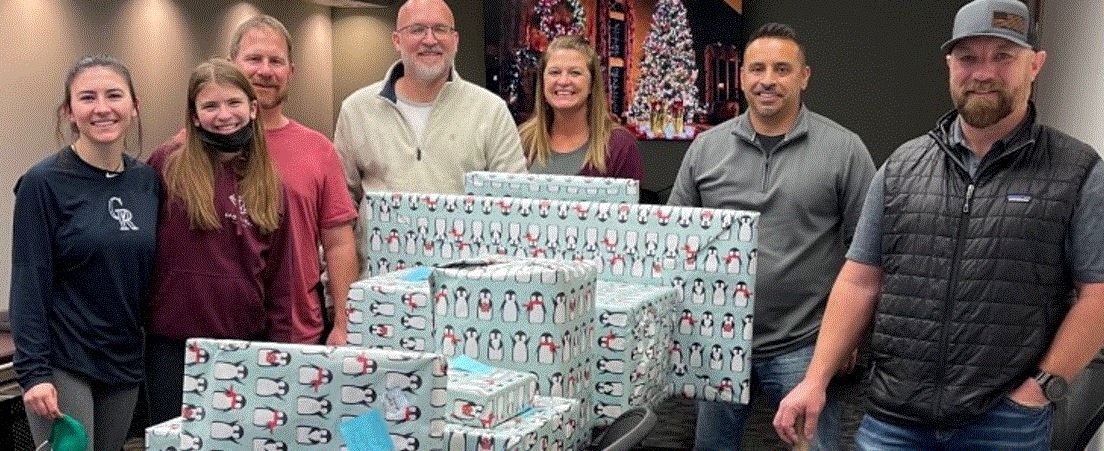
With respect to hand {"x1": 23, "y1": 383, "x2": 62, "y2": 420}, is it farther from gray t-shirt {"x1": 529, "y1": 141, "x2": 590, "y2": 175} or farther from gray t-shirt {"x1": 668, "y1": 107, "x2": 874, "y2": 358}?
gray t-shirt {"x1": 668, "y1": 107, "x2": 874, "y2": 358}

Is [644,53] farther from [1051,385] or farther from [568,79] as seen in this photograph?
[1051,385]

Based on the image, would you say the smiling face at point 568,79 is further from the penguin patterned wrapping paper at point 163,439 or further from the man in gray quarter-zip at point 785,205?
the penguin patterned wrapping paper at point 163,439

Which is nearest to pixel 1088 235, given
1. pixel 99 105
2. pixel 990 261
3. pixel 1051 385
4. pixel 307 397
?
pixel 990 261

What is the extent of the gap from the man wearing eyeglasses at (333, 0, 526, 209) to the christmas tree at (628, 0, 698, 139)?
15.3 feet

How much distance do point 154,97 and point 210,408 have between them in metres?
4.91

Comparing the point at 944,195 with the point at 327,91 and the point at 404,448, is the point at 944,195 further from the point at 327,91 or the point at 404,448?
the point at 327,91

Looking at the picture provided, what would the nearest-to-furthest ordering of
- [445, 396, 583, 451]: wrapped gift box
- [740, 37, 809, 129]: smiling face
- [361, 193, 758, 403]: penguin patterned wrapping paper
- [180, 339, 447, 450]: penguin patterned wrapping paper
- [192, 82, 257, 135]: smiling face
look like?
[180, 339, 447, 450]: penguin patterned wrapping paper
[445, 396, 583, 451]: wrapped gift box
[361, 193, 758, 403]: penguin patterned wrapping paper
[192, 82, 257, 135]: smiling face
[740, 37, 809, 129]: smiling face

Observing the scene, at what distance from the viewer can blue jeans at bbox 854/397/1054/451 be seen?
2.18 m

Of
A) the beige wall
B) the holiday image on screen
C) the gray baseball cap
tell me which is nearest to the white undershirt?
the gray baseball cap

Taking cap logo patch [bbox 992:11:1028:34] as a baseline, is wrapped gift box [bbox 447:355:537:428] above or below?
below

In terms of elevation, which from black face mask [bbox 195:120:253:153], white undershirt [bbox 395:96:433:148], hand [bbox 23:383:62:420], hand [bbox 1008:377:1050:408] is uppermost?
white undershirt [bbox 395:96:433:148]

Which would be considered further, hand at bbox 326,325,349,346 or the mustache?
hand at bbox 326,325,349,346

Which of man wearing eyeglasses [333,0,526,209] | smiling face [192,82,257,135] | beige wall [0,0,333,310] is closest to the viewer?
smiling face [192,82,257,135]

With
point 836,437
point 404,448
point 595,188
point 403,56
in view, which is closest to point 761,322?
point 836,437
